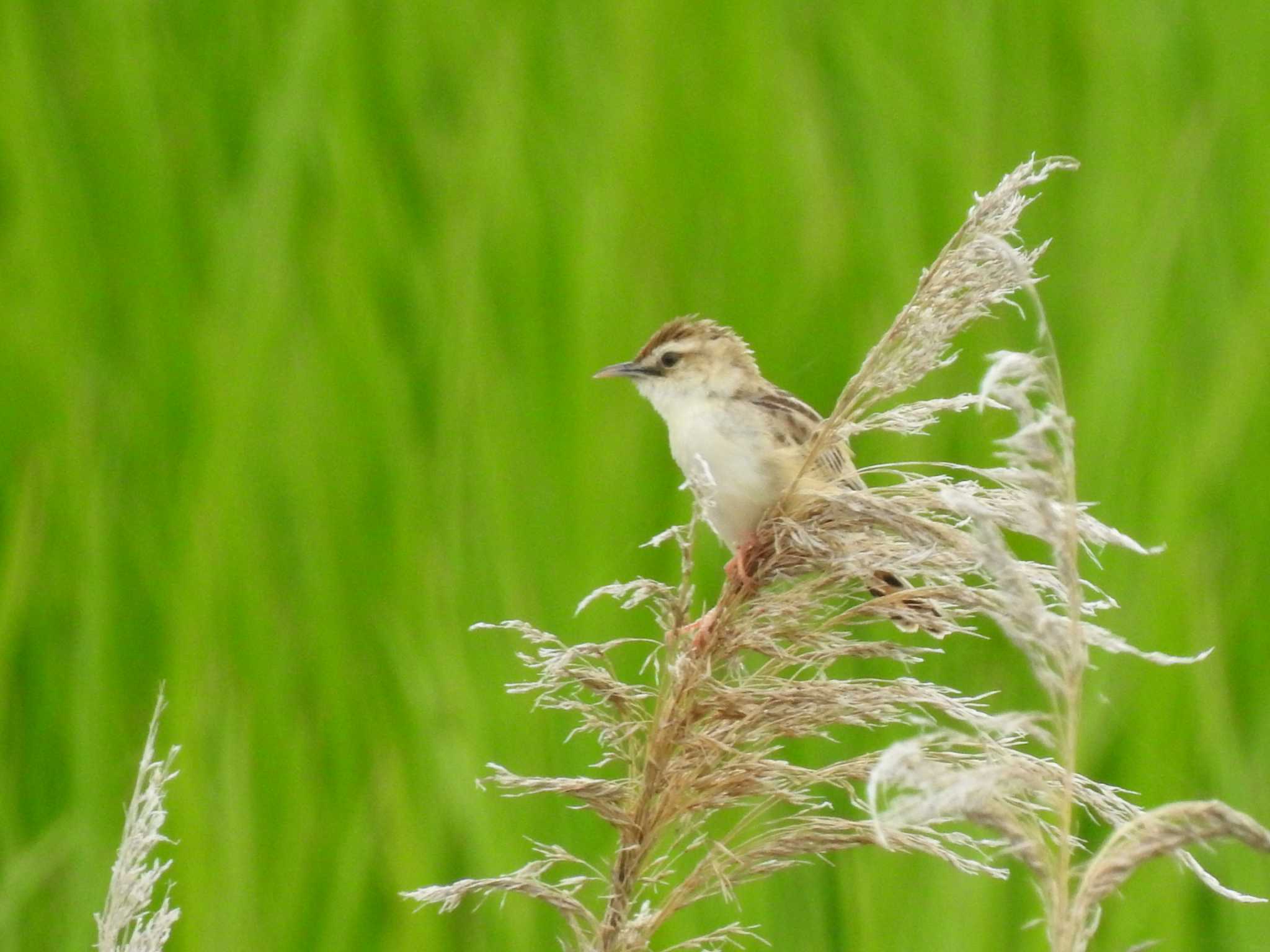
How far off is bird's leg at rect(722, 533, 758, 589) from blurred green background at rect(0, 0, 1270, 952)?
4.37 feet

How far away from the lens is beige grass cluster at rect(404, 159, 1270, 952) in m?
1.40

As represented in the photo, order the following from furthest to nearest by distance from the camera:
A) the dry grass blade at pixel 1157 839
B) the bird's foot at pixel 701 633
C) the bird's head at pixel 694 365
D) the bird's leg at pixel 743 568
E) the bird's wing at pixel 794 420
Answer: the bird's head at pixel 694 365
the bird's wing at pixel 794 420
the bird's leg at pixel 743 568
the bird's foot at pixel 701 633
the dry grass blade at pixel 1157 839

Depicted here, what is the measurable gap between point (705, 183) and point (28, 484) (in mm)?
1926

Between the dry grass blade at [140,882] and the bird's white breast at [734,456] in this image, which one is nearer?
the dry grass blade at [140,882]

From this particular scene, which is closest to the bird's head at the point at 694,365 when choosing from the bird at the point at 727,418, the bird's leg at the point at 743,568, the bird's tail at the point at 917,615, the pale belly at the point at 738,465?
the bird at the point at 727,418

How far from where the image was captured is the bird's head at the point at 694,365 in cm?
337

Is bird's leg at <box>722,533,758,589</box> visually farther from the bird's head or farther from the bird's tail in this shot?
the bird's head

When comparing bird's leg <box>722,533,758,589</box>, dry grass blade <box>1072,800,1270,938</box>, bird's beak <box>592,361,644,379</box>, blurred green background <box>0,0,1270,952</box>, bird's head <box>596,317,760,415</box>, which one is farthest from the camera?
blurred green background <box>0,0,1270,952</box>

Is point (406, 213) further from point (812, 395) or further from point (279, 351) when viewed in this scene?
point (812, 395)

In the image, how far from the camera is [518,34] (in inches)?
203

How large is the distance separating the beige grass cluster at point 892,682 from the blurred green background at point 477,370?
1526mm

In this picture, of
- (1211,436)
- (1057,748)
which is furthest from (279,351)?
(1057,748)

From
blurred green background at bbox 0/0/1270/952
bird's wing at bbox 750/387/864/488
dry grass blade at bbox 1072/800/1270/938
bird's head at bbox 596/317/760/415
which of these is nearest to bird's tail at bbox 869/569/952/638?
dry grass blade at bbox 1072/800/1270/938

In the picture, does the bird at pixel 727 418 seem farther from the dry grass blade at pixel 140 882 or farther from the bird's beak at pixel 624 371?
the dry grass blade at pixel 140 882
